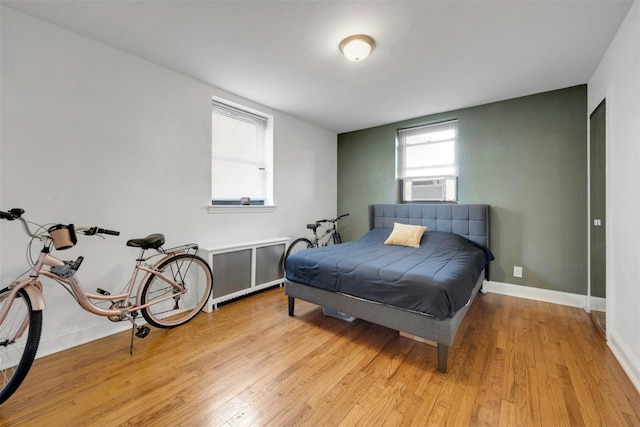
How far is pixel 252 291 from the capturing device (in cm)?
331

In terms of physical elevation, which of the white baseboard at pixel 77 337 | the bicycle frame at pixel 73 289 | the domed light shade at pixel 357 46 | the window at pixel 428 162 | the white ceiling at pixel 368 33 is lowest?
the white baseboard at pixel 77 337

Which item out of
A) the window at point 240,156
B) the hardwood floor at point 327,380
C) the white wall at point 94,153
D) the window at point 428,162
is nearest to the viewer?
the hardwood floor at point 327,380

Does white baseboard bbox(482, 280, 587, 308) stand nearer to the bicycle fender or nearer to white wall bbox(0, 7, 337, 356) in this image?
white wall bbox(0, 7, 337, 356)

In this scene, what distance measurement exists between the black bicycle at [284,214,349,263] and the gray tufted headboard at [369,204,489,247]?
739 millimetres

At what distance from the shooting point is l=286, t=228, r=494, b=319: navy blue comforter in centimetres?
187

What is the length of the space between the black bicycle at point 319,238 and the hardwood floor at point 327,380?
169 cm

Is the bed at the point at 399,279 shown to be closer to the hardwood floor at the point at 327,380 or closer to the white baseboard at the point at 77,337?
the hardwood floor at the point at 327,380

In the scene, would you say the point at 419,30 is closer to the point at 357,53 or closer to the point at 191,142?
the point at 357,53

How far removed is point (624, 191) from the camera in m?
1.94

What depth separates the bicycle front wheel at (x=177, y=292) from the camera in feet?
7.81

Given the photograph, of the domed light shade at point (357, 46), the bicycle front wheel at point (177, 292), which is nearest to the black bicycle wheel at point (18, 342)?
the bicycle front wheel at point (177, 292)

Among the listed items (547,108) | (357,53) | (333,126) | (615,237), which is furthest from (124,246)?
(547,108)

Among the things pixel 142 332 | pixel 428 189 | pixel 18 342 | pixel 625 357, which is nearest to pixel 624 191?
pixel 625 357

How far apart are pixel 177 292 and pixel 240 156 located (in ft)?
6.11
